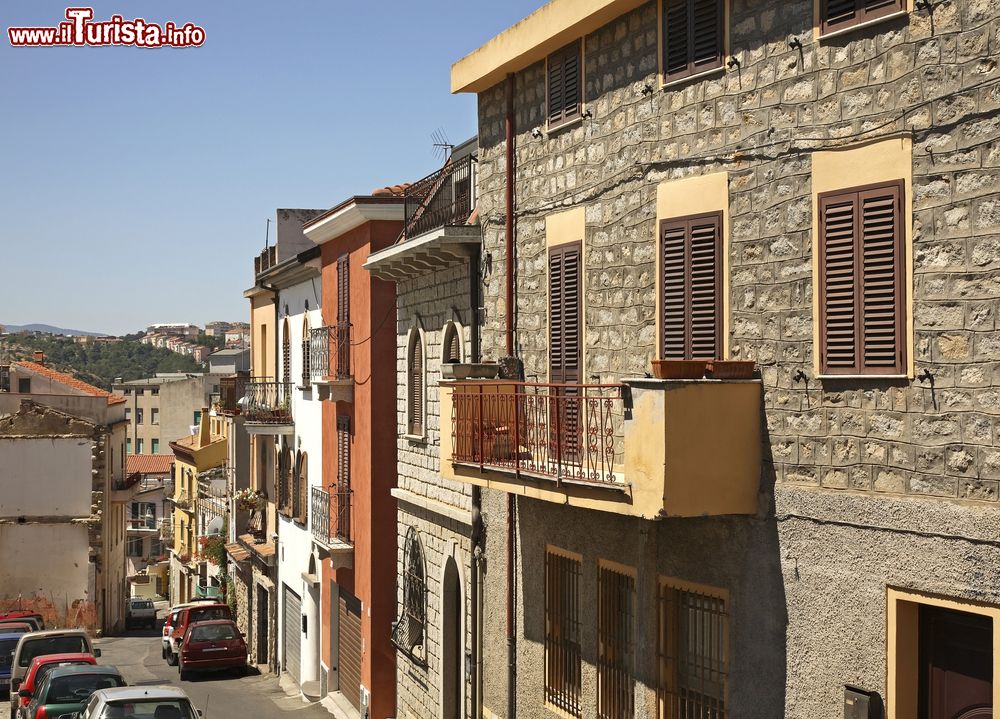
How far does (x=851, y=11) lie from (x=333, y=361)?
18.1 m

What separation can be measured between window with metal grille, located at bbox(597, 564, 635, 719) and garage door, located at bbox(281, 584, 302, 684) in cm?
1945

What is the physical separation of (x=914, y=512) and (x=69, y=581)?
44270 mm

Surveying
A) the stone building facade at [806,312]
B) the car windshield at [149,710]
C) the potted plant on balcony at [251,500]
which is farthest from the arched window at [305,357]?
the stone building facade at [806,312]

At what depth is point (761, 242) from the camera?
33.1 feet

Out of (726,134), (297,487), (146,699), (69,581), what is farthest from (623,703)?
(69,581)

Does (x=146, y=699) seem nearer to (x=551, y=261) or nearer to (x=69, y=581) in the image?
(x=551, y=261)

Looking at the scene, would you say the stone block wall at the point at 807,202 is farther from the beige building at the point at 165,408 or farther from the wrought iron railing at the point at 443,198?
the beige building at the point at 165,408

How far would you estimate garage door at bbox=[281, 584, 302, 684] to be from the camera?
103ft

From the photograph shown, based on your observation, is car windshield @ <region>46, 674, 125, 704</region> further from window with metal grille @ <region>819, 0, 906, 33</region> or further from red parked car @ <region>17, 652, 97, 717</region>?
window with metal grille @ <region>819, 0, 906, 33</region>

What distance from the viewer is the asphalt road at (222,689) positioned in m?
27.7

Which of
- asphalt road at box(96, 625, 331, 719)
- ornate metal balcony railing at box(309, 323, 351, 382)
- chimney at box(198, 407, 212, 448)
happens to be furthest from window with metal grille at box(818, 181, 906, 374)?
chimney at box(198, 407, 212, 448)

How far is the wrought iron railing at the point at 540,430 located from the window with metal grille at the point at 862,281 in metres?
2.36

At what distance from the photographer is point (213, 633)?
34.7 m

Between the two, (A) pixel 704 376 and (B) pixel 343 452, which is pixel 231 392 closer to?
(B) pixel 343 452
